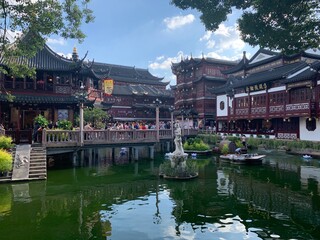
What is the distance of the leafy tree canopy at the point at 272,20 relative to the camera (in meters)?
10.4

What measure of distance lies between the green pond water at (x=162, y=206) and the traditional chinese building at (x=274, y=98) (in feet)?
41.0

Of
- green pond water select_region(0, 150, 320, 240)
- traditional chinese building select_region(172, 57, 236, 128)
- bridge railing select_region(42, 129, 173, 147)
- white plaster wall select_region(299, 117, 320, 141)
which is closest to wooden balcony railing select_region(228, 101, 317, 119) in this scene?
white plaster wall select_region(299, 117, 320, 141)

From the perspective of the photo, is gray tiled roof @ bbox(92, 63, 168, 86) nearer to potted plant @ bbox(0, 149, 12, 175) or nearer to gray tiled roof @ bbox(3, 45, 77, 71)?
gray tiled roof @ bbox(3, 45, 77, 71)

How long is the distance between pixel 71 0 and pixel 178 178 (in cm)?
1094

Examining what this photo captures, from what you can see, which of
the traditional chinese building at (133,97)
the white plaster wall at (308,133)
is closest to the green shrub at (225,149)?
the white plaster wall at (308,133)

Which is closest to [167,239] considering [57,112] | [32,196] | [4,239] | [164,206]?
[164,206]

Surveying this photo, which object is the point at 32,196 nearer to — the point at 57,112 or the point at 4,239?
the point at 4,239

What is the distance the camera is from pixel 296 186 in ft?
50.6

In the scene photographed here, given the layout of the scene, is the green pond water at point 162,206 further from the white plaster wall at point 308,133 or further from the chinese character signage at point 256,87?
the chinese character signage at point 256,87

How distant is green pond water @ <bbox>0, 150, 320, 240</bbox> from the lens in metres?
9.07

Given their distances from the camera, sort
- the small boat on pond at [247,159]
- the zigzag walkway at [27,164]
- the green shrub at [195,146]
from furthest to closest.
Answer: the green shrub at [195,146] < the small boat on pond at [247,159] < the zigzag walkway at [27,164]

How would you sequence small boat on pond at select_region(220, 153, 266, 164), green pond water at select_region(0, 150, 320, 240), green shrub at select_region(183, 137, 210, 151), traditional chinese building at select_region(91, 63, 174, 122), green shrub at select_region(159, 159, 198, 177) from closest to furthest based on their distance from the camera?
green pond water at select_region(0, 150, 320, 240) < green shrub at select_region(159, 159, 198, 177) < small boat on pond at select_region(220, 153, 266, 164) < green shrub at select_region(183, 137, 210, 151) < traditional chinese building at select_region(91, 63, 174, 122)

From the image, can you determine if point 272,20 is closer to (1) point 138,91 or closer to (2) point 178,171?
(2) point 178,171

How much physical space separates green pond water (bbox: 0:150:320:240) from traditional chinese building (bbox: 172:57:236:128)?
32313 mm
